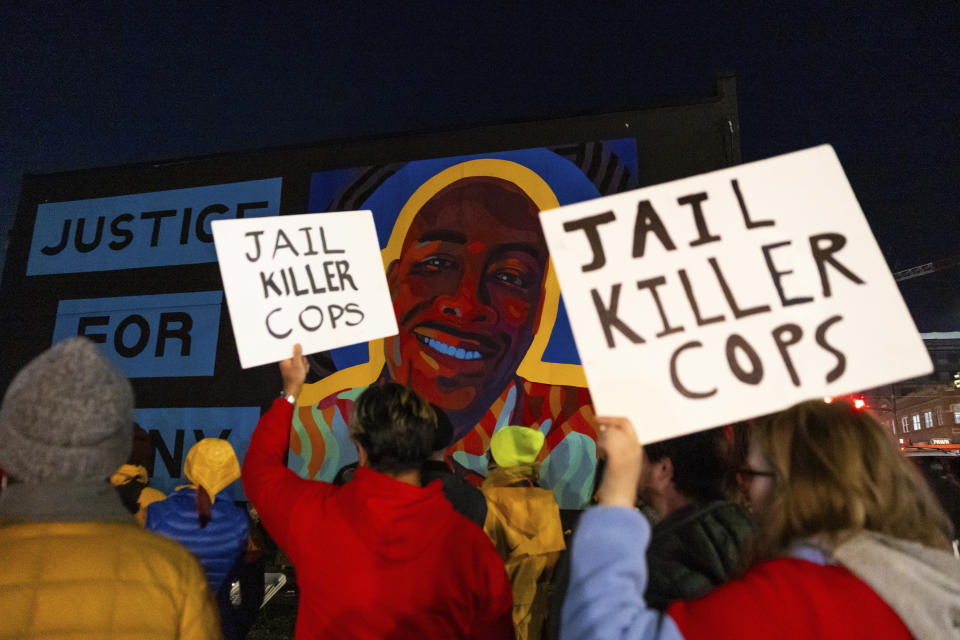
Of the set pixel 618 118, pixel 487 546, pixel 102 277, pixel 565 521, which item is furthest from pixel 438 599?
pixel 102 277

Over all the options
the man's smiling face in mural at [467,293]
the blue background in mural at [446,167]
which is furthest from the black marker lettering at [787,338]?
the man's smiling face in mural at [467,293]

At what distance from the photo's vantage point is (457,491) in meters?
2.54

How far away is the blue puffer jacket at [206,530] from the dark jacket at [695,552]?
1.97 m

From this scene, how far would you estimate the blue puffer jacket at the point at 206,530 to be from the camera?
2.48 metres

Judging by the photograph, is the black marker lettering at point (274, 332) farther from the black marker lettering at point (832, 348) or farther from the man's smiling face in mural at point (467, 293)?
the man's smiling face in mural at point (467, 293)

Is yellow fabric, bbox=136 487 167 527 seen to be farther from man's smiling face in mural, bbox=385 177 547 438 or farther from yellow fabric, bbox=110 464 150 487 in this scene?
man's smiling face in mural, bbox=385 177 547 438

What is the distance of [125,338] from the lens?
6.04 meters

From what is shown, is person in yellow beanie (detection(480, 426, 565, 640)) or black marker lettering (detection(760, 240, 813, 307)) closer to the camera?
black marker lettering (detection(760, 240, 813, 307))

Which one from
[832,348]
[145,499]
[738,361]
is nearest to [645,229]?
[738,361]

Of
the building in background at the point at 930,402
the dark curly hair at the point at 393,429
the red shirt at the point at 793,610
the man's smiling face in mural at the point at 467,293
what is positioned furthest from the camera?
the building in background at the point at 930,402

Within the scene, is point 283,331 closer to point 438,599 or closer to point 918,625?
point 438,599

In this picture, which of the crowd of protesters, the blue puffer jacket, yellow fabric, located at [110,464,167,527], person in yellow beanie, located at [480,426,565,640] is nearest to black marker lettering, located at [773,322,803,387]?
the crowd of protesters

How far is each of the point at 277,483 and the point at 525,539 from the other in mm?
1481

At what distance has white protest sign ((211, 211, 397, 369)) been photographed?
7.01 ft
